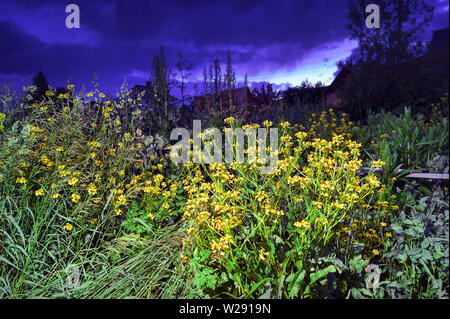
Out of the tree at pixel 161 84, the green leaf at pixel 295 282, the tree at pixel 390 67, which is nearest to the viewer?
the green leaf at pixel 295 282

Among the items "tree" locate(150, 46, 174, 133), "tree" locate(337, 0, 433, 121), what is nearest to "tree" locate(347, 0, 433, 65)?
"tree" locate(337, 0, 433, 121)

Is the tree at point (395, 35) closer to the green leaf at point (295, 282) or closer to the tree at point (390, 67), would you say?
the tree at point (390, 67)

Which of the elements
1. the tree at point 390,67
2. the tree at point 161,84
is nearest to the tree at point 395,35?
the tree at point 390,67

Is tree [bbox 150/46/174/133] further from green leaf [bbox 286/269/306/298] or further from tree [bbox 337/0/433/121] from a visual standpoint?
tree [bbox 337/0/433/121]

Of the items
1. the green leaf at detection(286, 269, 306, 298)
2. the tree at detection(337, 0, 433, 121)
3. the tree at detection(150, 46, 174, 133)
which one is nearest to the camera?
the green leaf at detection(286, 269, 306, 298)

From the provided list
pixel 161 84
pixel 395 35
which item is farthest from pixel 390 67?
pixel 161 84

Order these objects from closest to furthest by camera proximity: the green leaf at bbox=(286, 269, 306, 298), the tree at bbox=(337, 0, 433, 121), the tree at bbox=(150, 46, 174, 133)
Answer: the green leaf at bbox=(286, 269, 306, 298), the tree at bbox=(150, 46, 174, 133), the tree at bbox=(337, 0, 433, 121)

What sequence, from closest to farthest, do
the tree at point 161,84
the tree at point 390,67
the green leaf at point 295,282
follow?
1. the green leaf at point 295,282
2. the tree at point 161,84
3. the tree at point 390,67

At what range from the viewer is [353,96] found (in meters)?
9.24

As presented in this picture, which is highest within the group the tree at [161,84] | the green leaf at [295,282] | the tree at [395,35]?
the tree at [395,35]

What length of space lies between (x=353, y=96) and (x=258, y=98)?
124 inches

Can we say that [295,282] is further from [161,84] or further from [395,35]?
[395,35]
